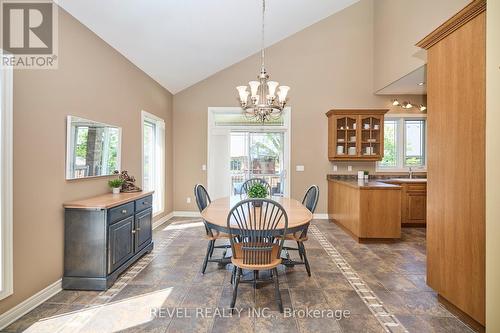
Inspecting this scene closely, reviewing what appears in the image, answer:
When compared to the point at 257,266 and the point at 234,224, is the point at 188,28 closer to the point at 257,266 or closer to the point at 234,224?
the point at 234,224

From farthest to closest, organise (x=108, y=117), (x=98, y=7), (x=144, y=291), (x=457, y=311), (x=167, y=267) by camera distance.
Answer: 1. (x=108, y=117)
2. (x=167, y=267)
3. (x=98, y=7)
4. (x=144, y=291)
5. (x=457, y=311)

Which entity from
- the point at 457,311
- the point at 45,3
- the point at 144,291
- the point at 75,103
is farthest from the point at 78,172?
the point at 457,311

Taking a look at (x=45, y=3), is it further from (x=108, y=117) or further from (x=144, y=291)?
(x=144, y=291)

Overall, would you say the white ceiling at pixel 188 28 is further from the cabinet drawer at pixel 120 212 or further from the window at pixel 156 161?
the cabinet drawer at pixel 120 212

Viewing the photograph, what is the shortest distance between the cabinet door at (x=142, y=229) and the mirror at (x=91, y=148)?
0.69m

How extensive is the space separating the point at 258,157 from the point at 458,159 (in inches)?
159

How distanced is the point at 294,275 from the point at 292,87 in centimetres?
403

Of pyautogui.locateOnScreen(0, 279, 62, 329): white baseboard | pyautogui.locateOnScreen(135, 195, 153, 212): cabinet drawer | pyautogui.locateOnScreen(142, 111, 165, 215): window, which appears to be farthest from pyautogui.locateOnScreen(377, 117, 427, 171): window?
pyautogui.locateOnScreen(0, 279, 62, 329): white baseboard

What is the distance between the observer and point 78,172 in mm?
2764

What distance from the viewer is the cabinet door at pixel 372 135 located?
526cm

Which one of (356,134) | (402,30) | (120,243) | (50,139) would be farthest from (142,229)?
(402,30)

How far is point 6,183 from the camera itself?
195 centimetres

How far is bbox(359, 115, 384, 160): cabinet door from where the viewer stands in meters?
5.26

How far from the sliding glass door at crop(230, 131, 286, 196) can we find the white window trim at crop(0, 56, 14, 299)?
161 inches
